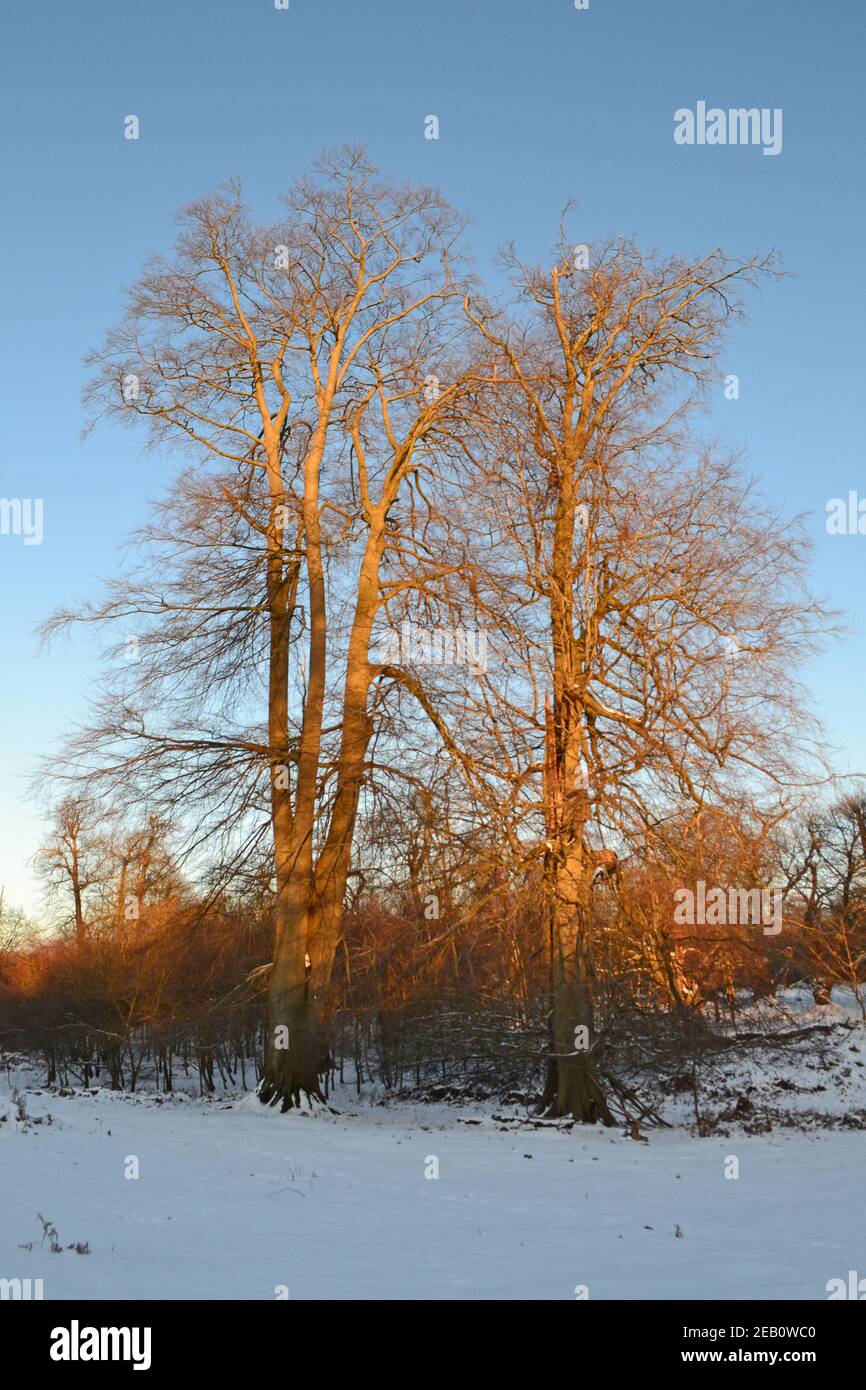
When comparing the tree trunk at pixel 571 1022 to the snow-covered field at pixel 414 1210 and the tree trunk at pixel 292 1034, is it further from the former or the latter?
the tree trunk at pixel 292 1034

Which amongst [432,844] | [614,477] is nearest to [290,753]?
[432,844]

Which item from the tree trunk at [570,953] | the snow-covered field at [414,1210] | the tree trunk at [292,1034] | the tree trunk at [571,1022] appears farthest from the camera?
the tree trunk at [292,1034]

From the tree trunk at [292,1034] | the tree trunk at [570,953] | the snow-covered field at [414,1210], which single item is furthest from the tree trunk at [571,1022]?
the tree trunk at [292,1034]

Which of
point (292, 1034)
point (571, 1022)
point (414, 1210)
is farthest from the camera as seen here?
point (292, 1034)

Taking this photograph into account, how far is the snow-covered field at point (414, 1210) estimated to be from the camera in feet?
25.6

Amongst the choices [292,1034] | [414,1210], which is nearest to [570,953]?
[292,1034]

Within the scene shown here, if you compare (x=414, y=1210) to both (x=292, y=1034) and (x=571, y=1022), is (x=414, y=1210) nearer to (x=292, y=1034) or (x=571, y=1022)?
(x=571, y=1022)

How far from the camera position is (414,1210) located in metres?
10.9

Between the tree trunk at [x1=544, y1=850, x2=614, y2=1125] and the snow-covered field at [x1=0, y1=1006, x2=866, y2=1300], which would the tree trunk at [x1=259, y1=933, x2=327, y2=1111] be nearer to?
the snow-covered field at [x1=0, y1=1006, x2=866, y2=1300]

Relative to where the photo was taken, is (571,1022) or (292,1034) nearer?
(571,1022)

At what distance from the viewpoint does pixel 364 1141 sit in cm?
1606

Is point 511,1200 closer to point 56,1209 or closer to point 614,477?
point 56,1209

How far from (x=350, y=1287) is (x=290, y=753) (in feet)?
47.6

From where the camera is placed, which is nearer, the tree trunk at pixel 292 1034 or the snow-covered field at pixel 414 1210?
the snow-covered field at pixel 414 1210
